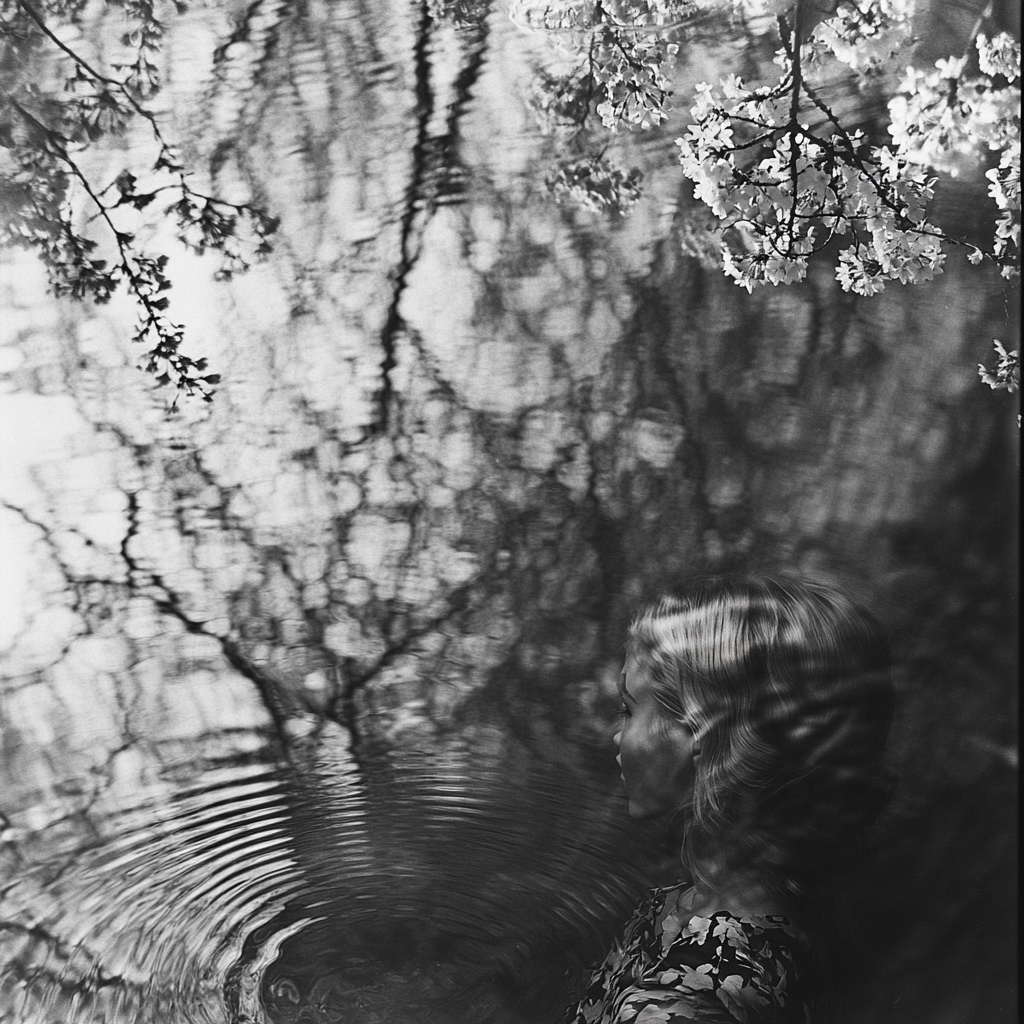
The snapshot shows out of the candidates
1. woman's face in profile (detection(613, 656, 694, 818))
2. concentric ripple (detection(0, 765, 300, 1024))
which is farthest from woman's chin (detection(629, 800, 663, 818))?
concentric ripple (detection(0, 765, 300, 1024))

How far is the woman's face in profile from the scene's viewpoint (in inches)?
27.9

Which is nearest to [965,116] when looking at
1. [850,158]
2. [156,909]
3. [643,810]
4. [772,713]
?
[850,158]

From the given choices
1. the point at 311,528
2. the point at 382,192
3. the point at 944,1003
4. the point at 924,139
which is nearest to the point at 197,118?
the point at 382,192

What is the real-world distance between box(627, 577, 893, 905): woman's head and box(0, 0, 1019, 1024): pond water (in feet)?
0.12

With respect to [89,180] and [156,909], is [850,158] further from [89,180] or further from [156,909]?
[156,909]

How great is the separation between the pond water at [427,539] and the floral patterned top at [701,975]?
1.2 inches

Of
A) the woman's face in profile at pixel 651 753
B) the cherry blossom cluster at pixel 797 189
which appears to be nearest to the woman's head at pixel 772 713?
the woman's face in profile at pixel 651 753

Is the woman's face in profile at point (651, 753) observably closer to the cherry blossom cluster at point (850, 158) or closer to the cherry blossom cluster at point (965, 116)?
the cherry blossom cluster at point (850, 158)

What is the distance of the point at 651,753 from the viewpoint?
0.72m

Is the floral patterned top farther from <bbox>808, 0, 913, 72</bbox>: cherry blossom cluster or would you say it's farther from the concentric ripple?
<bbox>808, 0, 913, 72</bbox>: cherry blossom cluster

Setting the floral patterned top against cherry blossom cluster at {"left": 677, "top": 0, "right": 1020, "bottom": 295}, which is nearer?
the floral patterned top

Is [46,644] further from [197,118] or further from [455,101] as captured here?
[455,101]

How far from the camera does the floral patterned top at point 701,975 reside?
64cm

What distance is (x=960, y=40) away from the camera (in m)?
0.73
